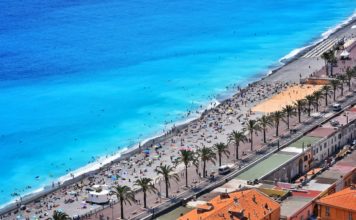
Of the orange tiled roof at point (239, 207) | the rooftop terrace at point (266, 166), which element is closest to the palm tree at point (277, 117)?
the rooftop terrace at point (266, 166)

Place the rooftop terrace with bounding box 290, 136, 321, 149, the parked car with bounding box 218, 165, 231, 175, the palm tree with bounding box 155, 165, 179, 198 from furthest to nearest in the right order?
the rooftop terrace with bounding box 290, 136, 321, 149
the parked car with bounding box 218, 165, 231, 175
the palm tree with bounding box 155, 165, 179, 198

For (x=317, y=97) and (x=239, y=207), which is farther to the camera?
(x=317, y=97)

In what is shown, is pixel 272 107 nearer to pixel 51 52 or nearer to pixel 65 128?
pixel 65 128

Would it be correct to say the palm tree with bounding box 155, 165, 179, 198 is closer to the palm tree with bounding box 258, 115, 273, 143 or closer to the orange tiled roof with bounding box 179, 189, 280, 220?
the palm tree with bounding box 258, 115, 273, 143

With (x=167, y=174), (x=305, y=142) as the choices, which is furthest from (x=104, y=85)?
(x=167, y=174)

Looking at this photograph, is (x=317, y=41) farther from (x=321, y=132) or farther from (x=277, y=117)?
(x=321, y=132)

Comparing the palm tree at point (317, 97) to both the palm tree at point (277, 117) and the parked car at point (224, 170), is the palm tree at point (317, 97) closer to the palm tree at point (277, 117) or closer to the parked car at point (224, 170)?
the palm tree at point (277, 117)

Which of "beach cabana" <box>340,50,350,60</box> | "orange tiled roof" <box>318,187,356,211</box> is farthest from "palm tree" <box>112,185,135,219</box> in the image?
"beach cabana" <box>340,50,350,60</box>
